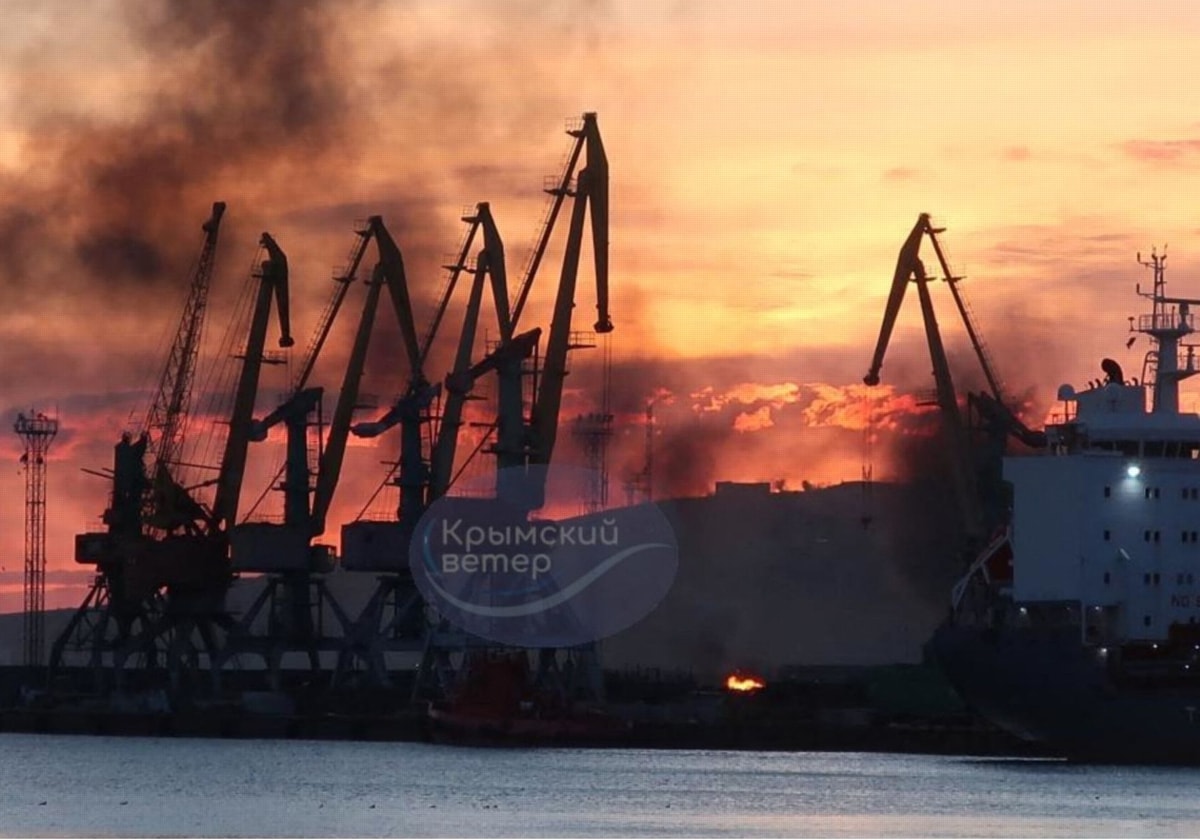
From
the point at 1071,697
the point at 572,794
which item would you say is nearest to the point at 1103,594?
the point at 1071,697

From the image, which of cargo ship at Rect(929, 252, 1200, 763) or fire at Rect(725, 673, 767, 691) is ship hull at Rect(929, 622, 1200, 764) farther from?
fire at Rect(725, 673, 767, 691)

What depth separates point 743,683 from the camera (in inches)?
5251

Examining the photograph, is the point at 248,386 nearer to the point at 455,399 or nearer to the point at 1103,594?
the point at 455,399

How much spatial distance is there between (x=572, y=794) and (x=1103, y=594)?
1833 cm

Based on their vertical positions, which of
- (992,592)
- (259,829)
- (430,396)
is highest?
(430,396)

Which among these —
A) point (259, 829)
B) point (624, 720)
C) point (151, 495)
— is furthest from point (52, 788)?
point (151, 495)

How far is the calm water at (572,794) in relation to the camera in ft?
276

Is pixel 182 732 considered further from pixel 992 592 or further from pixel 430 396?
pixel 992 592

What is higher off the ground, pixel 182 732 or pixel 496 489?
pixel 496 489

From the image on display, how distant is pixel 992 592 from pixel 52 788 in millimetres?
31806

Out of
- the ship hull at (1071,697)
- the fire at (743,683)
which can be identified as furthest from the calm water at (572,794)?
the fire at (743,683)

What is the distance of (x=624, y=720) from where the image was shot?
401 feet

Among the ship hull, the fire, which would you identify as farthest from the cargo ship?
the fire

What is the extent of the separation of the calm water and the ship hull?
1.03 meters
